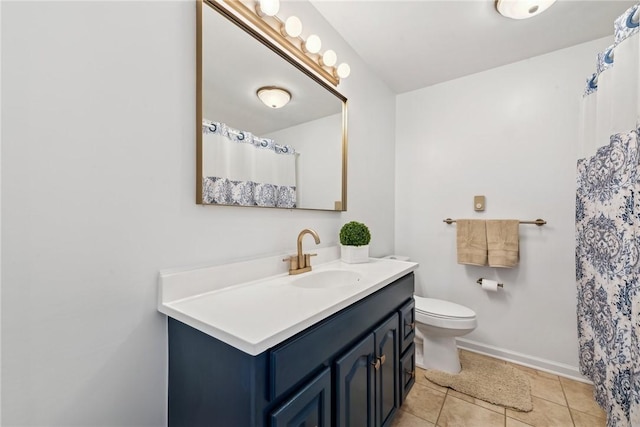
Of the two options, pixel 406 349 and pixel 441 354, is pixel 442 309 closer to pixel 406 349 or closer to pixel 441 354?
pixel 441 354

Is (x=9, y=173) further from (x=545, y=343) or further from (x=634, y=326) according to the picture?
(x=545, y=343)

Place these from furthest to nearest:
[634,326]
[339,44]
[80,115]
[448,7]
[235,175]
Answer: [339,44] < [448,7] < [235,175] < [634,326] < [80,115]

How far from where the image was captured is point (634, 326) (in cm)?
102

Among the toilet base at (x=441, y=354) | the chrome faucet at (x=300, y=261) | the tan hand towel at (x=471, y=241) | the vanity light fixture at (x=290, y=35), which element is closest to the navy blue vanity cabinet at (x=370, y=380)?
the chrome faucet at (x=300, y=261)

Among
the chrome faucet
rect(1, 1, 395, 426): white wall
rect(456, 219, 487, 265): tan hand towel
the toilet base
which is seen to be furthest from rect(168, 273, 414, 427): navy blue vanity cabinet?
rect(456, 219, 487, 265): tan hand towel

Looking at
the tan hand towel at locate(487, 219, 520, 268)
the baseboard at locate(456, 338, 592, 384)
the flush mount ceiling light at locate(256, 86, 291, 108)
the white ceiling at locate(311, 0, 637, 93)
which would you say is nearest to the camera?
the flush mount ceiling light at locate(256, 86, 291, 108)

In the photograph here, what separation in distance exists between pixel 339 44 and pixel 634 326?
80.6 inches

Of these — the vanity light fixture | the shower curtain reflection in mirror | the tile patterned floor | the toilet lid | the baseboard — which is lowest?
the tile patterned floor

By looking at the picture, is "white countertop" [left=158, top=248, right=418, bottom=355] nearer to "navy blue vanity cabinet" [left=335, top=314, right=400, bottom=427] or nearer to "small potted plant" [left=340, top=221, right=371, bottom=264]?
"navy blue vanity cabinet" [left=335, top=314, right=400, bottom=427]

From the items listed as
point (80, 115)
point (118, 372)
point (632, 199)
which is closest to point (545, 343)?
point (632, 199)

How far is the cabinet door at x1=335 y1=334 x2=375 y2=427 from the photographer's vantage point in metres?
0.88

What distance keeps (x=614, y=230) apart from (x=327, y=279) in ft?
4.35

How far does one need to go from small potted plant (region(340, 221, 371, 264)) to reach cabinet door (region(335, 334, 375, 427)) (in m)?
0.56

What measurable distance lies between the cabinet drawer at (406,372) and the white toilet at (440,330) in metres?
0.32
